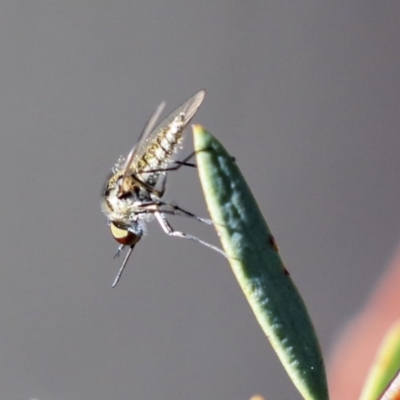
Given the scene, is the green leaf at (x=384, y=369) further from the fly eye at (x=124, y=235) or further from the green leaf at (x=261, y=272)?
the fly eye at (x=124, y=235)

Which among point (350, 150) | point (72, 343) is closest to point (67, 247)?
point (72, 343)

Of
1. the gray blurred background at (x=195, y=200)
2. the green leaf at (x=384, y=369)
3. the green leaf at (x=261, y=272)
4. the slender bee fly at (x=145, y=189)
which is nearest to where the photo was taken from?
the green leaf at (x=261, y=272)

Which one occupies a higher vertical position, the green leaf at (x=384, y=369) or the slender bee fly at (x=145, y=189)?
the slender bee fly at (x=145, y=189)

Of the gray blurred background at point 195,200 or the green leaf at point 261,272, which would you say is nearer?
the green leaf at point 261,272

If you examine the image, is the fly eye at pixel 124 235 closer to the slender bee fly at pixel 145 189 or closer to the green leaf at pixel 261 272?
the slender bee fly at pixel 145 189

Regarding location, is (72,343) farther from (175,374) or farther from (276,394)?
(276,394)

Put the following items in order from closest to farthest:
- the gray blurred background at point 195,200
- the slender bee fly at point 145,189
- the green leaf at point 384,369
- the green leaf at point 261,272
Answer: the green leaf at point 261,272 < the green leaf at point 384,369 < the slender bee fly at point 145,189 < the gray blurred background at point 195,200

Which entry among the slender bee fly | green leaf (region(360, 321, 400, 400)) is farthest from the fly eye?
green leaf (region(360, 321, 400, 400))

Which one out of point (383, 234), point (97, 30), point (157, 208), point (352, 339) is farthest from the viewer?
point (383, 234)

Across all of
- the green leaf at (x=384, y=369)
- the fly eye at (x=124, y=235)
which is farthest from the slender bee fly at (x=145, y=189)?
the green leaf at (x=384, y=369)
